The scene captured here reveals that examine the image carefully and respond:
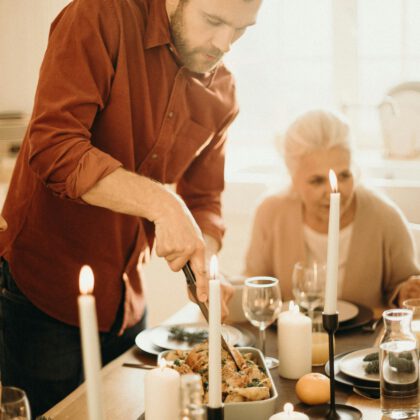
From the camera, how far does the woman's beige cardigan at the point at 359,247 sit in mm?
2396

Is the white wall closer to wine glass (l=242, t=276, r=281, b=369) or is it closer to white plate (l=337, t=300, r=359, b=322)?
white plate (l=337, t=300, r=359, b=322)

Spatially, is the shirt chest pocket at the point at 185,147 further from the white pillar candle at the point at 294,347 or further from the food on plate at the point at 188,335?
the white pillar candle at the point at 294,347

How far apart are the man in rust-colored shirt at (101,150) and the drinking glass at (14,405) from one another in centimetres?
49

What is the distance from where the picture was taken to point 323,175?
7.77ft

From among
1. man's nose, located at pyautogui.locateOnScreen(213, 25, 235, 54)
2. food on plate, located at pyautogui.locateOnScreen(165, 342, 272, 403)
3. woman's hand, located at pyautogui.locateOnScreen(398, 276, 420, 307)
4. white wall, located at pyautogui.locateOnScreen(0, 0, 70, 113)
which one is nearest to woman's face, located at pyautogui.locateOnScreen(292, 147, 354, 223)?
woman's hand, located at pyautogui.locateOnScreen(398, 276, 420, 307)

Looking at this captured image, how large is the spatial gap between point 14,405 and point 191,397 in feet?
0.87

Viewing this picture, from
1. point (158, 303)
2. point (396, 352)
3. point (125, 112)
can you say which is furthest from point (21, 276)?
point (158, 303)

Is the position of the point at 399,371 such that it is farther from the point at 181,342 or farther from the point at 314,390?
the point at 181,342

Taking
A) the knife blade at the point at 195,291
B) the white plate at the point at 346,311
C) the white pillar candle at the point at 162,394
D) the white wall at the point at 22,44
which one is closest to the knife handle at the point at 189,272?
the knife blade at the point at 195,291

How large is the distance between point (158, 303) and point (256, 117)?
1.04m

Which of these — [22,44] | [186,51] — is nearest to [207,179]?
[186,51]

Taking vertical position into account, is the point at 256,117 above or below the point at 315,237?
above

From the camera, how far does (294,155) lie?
7.98 ft

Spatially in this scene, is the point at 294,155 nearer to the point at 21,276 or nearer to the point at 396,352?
the point at 21,276
